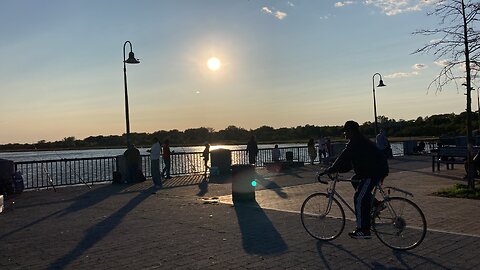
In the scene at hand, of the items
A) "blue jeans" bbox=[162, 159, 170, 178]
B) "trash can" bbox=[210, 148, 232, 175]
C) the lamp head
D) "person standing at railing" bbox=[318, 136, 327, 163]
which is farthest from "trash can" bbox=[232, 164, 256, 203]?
"person standing at railing" bbox=[318, 136, 327, 163]

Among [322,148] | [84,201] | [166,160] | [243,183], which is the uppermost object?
[322,148]

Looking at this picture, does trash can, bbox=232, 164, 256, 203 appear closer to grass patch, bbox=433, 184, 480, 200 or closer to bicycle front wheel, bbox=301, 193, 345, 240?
bicycle front wheel, bbox=301, 193, 345, 240

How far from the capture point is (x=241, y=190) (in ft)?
39.3

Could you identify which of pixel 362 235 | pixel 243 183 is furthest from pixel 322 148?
pixel 362 235

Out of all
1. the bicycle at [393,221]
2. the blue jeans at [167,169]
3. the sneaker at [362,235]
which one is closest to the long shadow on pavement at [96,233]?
Result: the bicycle at [393,221]

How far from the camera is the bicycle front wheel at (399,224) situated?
6.71 meters

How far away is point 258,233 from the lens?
26.8 ft

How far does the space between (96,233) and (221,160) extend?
13.1 m

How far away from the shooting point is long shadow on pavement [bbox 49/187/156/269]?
22.2 feet

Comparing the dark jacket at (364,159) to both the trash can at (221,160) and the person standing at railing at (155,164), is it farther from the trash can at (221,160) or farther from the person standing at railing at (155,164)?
the trash can at (221,160)

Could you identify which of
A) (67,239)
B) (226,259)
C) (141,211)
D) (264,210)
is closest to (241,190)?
(264,210)

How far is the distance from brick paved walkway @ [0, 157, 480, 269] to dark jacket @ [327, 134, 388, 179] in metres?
1.07

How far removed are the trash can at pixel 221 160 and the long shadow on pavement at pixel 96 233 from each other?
8434 mm

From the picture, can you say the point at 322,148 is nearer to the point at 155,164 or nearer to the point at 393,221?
the point at 155,164
